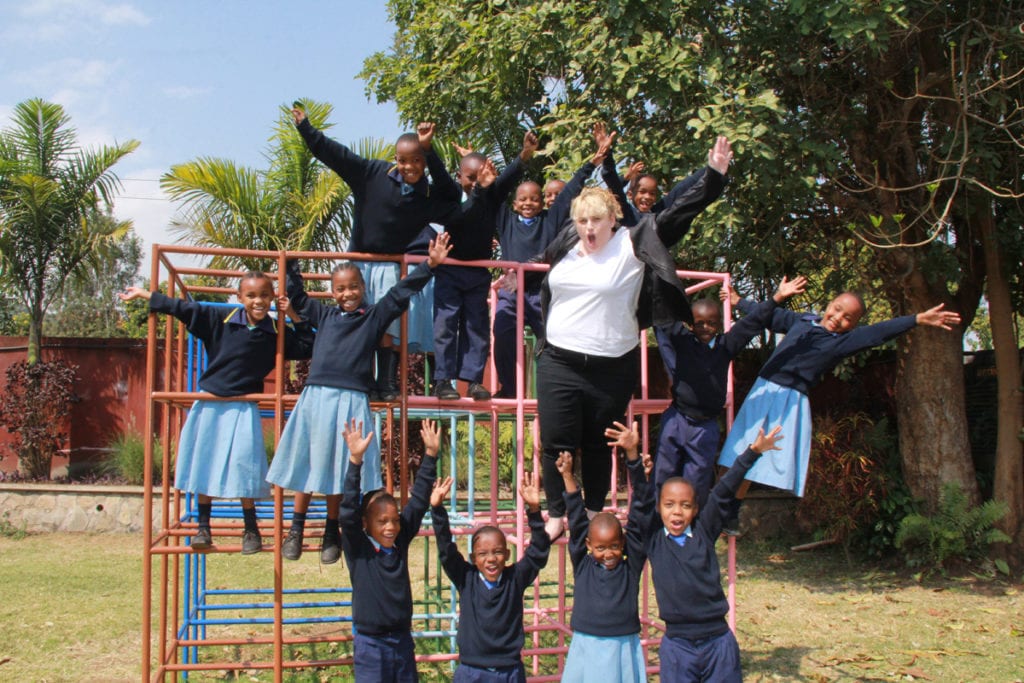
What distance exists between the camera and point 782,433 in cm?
512

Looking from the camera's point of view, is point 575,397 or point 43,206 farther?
point 43,206

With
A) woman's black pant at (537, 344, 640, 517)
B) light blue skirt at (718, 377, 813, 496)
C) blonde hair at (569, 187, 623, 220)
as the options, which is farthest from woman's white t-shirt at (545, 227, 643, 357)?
light blue skirt at (718, 377, 813, 496)

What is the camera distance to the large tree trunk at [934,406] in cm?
957

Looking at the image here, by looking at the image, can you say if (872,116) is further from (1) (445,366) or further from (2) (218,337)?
(2) (218,337)

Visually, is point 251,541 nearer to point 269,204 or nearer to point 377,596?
point 377,596

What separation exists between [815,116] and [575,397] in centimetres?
582

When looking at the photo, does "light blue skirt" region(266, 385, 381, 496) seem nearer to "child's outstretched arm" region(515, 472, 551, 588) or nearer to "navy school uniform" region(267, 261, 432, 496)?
"navy school uniform" region(267, 261, 432, 496)

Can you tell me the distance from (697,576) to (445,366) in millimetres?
1772

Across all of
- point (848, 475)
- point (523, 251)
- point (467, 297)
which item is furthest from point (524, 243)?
point (848, 475)

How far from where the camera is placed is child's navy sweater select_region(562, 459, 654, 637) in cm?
434

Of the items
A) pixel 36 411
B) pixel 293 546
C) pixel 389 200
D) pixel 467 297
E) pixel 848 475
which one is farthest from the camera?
pixel 36 411

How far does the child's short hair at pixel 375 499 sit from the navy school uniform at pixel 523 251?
154 cm

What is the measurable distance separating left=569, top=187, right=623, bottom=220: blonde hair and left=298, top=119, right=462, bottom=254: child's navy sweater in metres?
0.99

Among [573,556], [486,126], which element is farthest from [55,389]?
[573,556]
